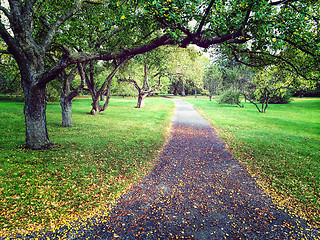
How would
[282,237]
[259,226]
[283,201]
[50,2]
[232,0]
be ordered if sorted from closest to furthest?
[282,237]
[259,226]
[283,201]
[232,0]
[50,2]

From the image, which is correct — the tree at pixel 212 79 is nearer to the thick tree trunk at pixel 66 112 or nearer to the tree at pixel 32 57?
the thick tree trunk at pixel 66 112

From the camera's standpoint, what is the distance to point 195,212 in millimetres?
4539

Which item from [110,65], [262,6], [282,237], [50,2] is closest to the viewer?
[282,237]

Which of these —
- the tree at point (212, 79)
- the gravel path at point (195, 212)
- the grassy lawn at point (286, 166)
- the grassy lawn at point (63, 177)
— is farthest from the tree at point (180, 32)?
the tree at point (212, 79)

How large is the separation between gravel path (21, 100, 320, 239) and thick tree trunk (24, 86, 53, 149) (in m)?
5.47

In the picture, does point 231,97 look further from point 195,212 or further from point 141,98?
point 195,212

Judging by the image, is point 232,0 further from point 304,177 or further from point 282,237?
point 282,237

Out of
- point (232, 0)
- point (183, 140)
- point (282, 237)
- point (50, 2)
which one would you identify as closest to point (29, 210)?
point (282, 237)

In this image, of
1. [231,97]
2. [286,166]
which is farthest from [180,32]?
[231,97]

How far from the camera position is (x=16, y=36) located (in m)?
6.98

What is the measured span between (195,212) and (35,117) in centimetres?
771

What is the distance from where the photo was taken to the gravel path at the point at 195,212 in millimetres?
3799

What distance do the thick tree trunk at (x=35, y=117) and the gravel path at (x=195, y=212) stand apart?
18.0 feet

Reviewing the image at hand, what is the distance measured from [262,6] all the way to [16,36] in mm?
9533
